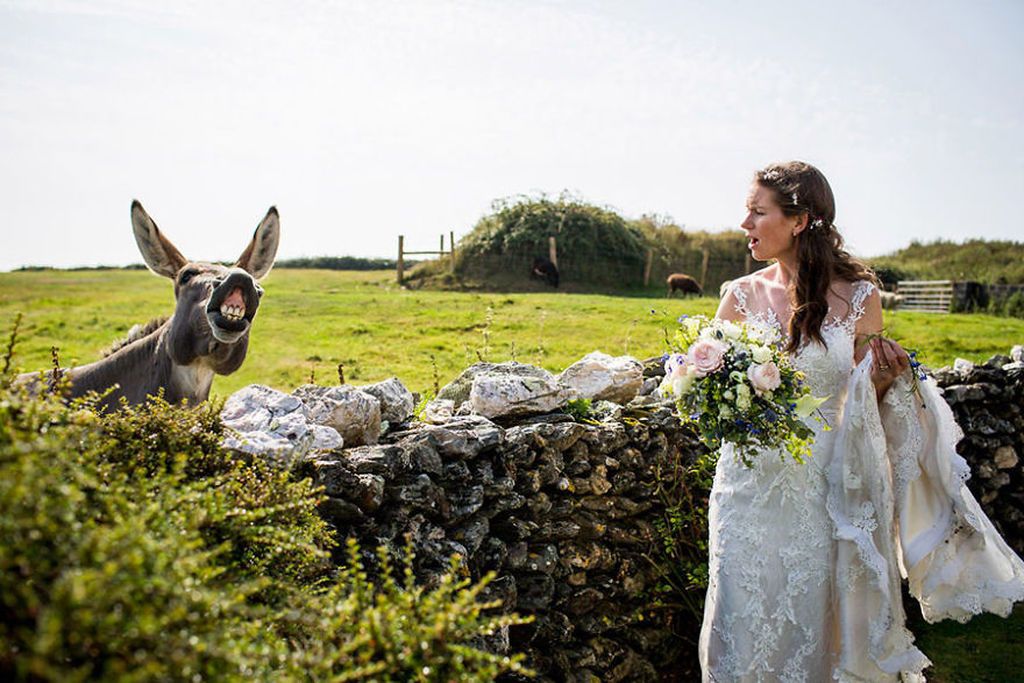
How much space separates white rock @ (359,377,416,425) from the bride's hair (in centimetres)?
217

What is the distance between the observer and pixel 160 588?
168 centimetres

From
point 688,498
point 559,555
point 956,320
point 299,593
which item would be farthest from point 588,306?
point 299,593

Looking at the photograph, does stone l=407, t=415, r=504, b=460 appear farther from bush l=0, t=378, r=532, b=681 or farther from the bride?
bush l=0, t=378, r=532, b=681

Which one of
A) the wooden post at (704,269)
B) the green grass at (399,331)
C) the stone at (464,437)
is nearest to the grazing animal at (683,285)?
the wooden post at (704,269)

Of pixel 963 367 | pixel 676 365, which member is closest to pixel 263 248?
pixel 676 365

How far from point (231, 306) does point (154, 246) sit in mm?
1005

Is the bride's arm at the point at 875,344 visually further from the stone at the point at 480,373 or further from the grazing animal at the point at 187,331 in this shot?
the grazing animal at the point at 187,331

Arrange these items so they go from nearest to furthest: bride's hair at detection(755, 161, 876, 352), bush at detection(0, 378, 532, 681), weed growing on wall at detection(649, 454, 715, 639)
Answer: bush at detection(0, 378, 532, 681)
bride's hair at detection(755, 161, 876, 352)
weed growing on wall at detection(649, 454, 715, 639)

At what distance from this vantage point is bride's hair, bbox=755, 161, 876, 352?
4297 millimetres

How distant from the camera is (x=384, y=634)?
210 centimetres

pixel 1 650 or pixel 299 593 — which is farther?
pixel 299 593

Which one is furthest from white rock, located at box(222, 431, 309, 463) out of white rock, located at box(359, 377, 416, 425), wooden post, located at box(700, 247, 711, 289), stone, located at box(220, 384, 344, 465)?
wooden post, located at box(700, 247, 711, 289)

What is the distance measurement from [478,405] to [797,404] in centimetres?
187

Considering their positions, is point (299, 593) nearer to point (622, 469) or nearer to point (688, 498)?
point (622, 469)
